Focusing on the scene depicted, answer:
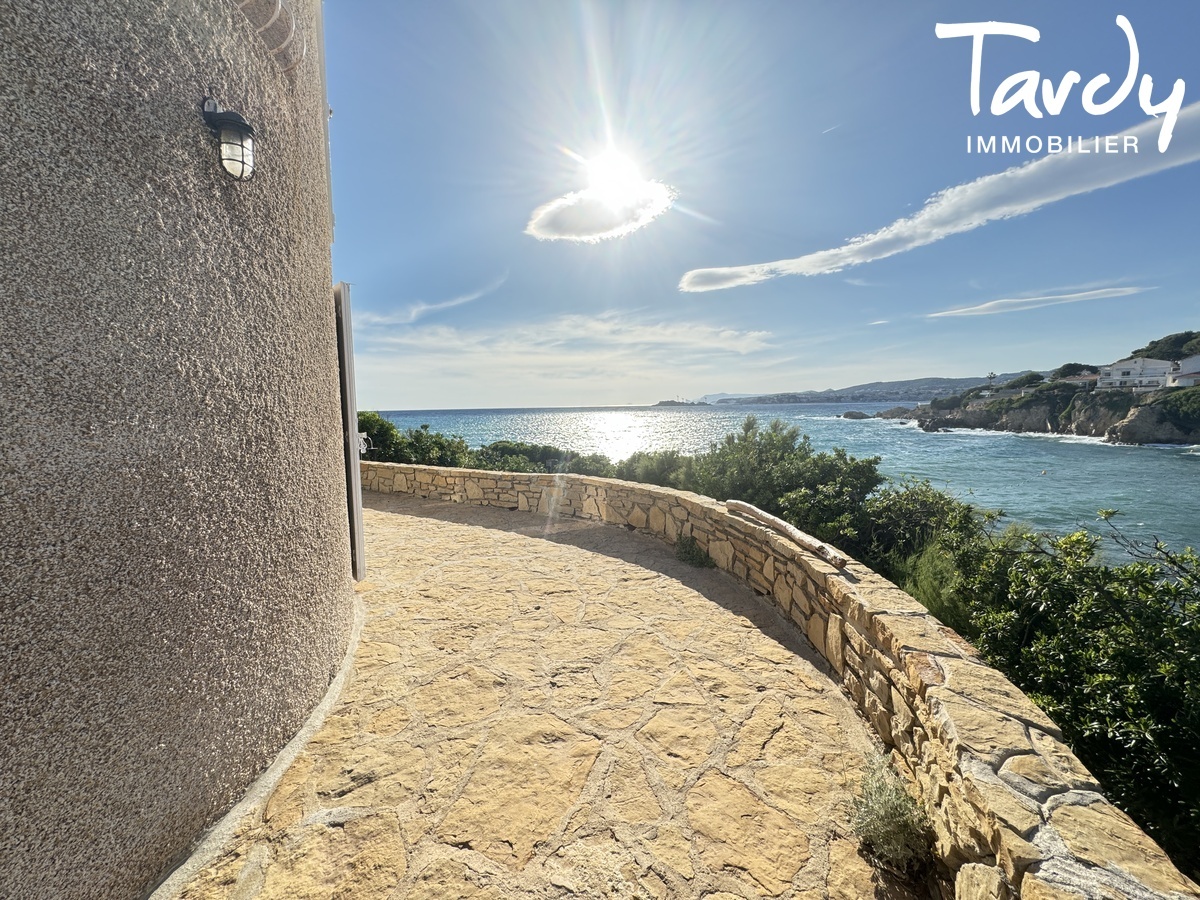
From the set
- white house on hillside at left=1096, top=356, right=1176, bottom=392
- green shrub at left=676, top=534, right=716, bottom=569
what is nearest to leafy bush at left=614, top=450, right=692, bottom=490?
green shrub at left=676, top=534, right=716, bottom=569

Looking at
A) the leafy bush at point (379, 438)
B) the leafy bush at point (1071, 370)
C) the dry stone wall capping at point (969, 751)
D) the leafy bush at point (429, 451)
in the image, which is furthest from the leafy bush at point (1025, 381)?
the dry stone wall capping at point (969, 751)

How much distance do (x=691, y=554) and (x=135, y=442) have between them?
4.72 meters

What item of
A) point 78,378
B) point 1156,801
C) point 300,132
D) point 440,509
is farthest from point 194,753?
point 440,509

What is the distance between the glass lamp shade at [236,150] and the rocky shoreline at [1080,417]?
1867 inches

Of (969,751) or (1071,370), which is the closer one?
(969,751)

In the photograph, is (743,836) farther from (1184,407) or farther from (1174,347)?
(1174,347)

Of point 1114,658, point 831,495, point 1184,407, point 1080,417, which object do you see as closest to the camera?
point 1114,658

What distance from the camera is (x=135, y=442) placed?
1.57 m

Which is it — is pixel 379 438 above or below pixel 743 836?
above

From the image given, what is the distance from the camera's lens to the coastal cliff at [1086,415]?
30828 mm

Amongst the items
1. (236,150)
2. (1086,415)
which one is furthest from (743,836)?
(1086,415)

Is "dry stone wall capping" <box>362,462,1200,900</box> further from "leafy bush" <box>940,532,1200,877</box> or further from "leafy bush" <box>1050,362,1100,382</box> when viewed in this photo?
"leafy bush" <box>1050,362,1100,382</box>

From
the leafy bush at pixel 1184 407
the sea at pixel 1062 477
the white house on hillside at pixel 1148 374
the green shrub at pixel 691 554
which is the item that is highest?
the white house on hillside at pixel 1148 374

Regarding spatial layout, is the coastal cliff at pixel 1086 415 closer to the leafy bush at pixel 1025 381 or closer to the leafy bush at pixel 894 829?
the leafy bush at pixel 1025 381
